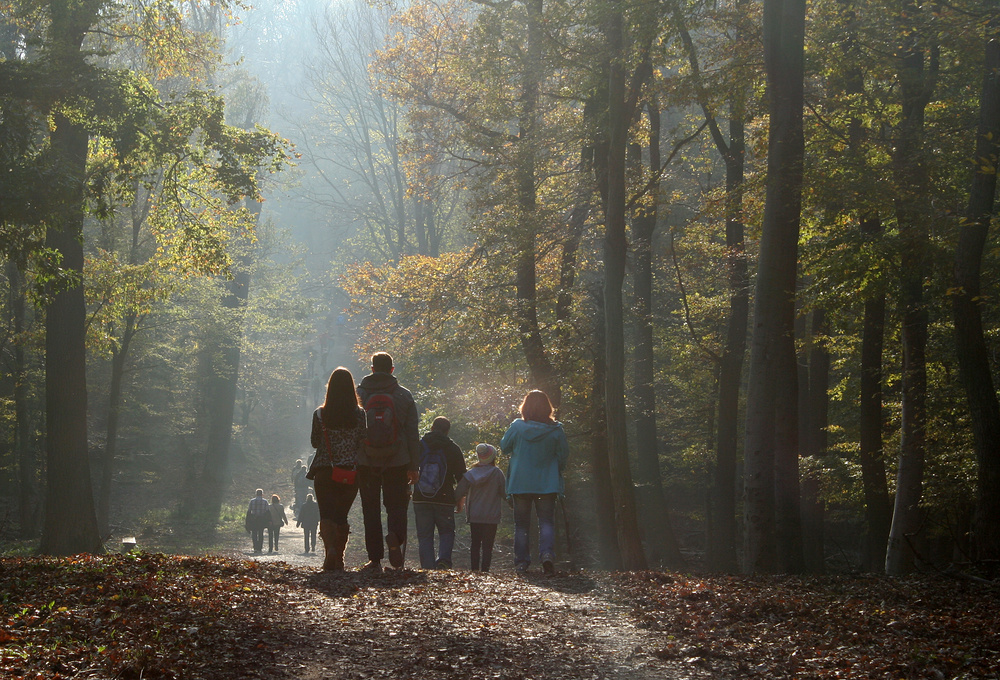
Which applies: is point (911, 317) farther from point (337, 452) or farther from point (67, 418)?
point (67, 418)

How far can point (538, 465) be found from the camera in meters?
9.48

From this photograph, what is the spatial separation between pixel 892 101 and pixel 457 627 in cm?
1089

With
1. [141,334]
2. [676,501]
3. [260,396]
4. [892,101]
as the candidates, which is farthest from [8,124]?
[260,396]

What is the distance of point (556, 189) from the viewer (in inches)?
686

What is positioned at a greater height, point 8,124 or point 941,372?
point 8,124

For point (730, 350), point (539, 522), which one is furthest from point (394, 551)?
point (730, 350)

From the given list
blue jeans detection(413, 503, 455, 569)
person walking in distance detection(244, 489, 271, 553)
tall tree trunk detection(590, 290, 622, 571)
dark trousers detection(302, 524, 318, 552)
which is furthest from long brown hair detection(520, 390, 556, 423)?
person walking in distance detection(244, 489, 271, 553)

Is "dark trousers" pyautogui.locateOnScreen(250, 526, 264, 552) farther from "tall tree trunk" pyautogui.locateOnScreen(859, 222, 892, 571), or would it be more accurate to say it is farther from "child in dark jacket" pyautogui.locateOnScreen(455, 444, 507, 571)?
"tall tree trunk" pyautogui.locateOnScreen(859, 222, 892, 571)

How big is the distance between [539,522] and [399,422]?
2222 mm

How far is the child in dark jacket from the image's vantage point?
395 inches

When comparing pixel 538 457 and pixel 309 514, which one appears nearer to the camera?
pixel 538 457

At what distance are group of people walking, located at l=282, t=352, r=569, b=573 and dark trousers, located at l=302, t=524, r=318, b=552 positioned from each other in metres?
11.6

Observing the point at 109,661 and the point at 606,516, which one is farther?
the point at 606,516

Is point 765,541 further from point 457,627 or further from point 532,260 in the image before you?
point 532,260
